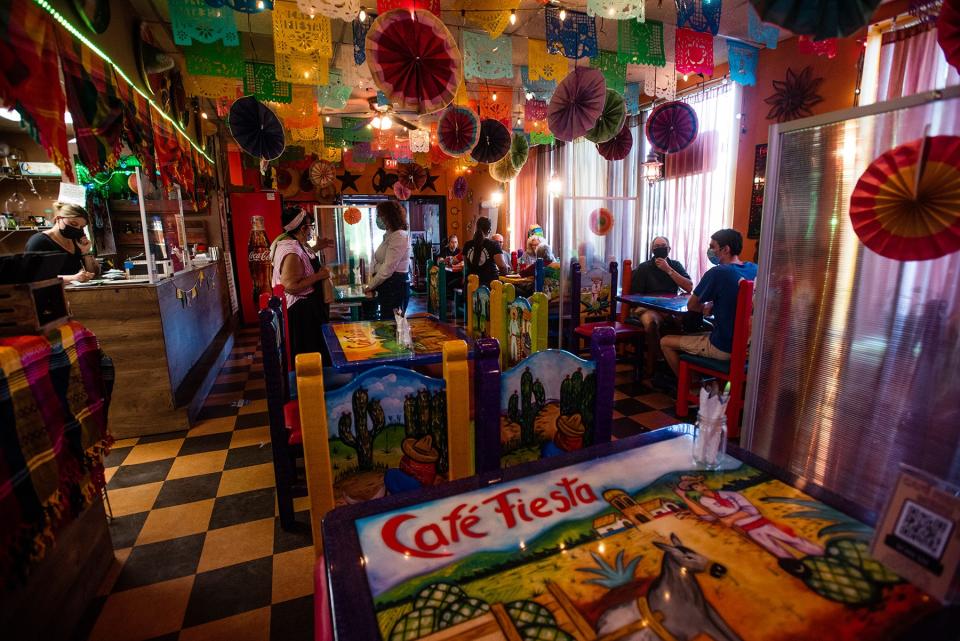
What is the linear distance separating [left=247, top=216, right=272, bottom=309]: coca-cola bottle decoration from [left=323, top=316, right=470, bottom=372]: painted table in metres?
4.86

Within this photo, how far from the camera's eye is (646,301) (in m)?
4.20

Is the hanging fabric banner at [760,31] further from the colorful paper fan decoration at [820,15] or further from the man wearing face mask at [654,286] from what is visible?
the colorful paper fan decoration at [820,15]

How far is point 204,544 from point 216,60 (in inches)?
143

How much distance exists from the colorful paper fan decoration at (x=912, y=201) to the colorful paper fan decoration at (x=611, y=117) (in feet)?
10.0

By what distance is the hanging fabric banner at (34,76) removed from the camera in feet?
6.15

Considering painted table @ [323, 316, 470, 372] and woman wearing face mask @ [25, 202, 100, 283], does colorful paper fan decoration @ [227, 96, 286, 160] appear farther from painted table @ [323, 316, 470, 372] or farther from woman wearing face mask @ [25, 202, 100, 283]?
painted table @ [323, 316, 470, 372]

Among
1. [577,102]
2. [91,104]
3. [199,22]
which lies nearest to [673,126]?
[577,102]

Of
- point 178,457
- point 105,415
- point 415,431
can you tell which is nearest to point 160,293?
point 178,457

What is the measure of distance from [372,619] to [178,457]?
2912 mm

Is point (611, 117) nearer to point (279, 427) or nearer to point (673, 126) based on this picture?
point (673, 126)

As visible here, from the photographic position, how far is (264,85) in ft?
14.3

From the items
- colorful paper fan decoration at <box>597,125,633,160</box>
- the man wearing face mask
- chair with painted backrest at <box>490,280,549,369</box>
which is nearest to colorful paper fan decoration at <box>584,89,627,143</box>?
colorful paper fan decoration at <box>597,125,633,160</box>

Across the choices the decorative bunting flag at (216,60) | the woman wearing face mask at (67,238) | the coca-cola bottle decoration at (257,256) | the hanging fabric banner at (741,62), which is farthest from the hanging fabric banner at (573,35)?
the coca-cola bottle decoration at (257,256)

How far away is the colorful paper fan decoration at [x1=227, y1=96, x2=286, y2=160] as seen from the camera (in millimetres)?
3781
